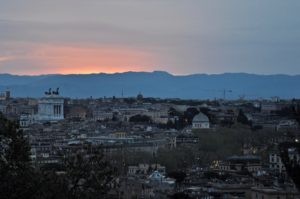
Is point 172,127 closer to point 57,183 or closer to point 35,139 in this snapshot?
point 35,139

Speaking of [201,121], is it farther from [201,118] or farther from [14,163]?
[14,163]

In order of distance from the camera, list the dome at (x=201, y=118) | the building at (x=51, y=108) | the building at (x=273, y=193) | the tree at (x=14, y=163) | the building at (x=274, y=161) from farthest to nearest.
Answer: the building at (x=51, y=108)
the dome at (x=201, y=118)
the building at (x=274, y=161)
the building at (x=273, y=193)
the tree at (x=14, y=163)

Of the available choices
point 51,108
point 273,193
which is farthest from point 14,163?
point 51,108

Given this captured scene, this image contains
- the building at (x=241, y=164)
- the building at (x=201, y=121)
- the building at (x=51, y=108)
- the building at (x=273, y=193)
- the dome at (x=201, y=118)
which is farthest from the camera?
the building at (x=51, y=108)

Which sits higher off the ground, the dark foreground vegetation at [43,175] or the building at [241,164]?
the dark foreground vegetation at [43,175]

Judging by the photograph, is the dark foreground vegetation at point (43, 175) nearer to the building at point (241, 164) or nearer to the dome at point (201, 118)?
the building at point (241, 164)

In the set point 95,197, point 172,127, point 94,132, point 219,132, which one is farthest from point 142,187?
point 172,127

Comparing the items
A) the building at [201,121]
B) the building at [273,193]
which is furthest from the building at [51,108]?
the building at [273,193]

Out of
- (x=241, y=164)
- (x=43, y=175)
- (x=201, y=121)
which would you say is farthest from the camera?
(x=201, y=121)

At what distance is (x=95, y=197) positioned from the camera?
11.0m

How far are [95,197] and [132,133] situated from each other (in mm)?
52189

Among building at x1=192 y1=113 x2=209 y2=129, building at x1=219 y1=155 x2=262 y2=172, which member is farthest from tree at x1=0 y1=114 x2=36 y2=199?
building at x1=192 y1=113 x2=209 y2=129

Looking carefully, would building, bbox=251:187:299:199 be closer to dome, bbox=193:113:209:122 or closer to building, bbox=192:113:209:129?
building, bbox=192:113:209:129

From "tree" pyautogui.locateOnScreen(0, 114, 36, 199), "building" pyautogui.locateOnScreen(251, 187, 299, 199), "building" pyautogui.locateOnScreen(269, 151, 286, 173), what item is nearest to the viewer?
"tree" pyautogui.locateOnScreen(0, 114, 36, 199)
